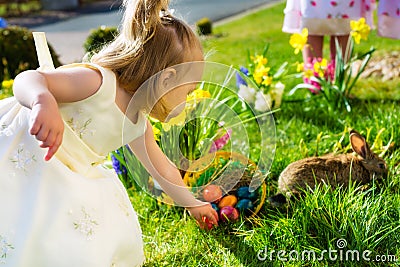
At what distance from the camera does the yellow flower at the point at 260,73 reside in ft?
11.1

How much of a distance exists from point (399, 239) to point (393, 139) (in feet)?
3.24

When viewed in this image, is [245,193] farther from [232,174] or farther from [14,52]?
[14,52]

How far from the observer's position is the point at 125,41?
1996mm

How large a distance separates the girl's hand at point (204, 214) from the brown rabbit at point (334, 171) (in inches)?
11.6

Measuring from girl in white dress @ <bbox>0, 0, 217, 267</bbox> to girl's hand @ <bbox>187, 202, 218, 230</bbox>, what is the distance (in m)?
0.27

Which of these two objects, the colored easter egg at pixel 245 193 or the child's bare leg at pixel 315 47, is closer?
the colored easter egg at pixel 245 193

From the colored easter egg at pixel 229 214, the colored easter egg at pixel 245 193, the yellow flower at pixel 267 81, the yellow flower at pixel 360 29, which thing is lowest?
the colored easter egg at pixel 229 214

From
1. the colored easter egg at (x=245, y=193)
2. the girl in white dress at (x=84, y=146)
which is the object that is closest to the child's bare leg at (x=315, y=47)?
the colored easter egg at (x=245, y=193)

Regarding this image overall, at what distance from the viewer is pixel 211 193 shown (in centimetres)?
241

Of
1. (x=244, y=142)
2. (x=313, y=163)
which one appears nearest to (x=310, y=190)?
(x=313, y=163)

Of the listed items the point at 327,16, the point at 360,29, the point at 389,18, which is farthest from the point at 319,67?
the point at 389,18

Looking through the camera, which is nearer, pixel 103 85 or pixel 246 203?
pixel 103 85

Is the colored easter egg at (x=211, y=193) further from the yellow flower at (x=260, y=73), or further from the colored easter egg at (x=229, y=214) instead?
the yellow flower at (x=260, y=73)

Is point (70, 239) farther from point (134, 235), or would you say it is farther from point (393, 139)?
point (393, 139)
